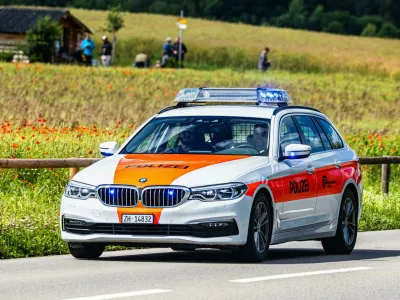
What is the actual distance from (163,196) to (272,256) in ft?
7.42

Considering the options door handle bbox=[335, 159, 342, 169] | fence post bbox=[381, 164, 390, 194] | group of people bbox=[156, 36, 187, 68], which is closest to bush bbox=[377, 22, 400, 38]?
group of people bbox=[156, 36, 187, 68]

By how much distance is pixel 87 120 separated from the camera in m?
26.1

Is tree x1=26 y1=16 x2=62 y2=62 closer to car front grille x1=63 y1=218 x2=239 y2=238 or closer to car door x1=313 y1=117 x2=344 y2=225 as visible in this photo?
car door x1=313 y1=117 x2=344 y2=225

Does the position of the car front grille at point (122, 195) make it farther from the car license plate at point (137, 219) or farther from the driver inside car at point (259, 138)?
the driver inside car at point (259, 138)

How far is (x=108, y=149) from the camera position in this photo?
42.0ft

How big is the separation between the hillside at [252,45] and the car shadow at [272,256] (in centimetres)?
6011

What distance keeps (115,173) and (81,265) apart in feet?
3.10

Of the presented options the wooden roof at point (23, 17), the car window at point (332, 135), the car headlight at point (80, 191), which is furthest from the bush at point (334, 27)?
the car headlight at point (80, 191)

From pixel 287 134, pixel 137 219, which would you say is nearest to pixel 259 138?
pixel 287 134

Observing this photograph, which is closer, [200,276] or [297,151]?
[200,276]

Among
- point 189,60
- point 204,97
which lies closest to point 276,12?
point 189,60

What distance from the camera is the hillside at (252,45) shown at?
82500 mm

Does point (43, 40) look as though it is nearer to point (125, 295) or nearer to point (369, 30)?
point (125, 295)

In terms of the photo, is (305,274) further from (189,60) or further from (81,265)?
(189,60)
